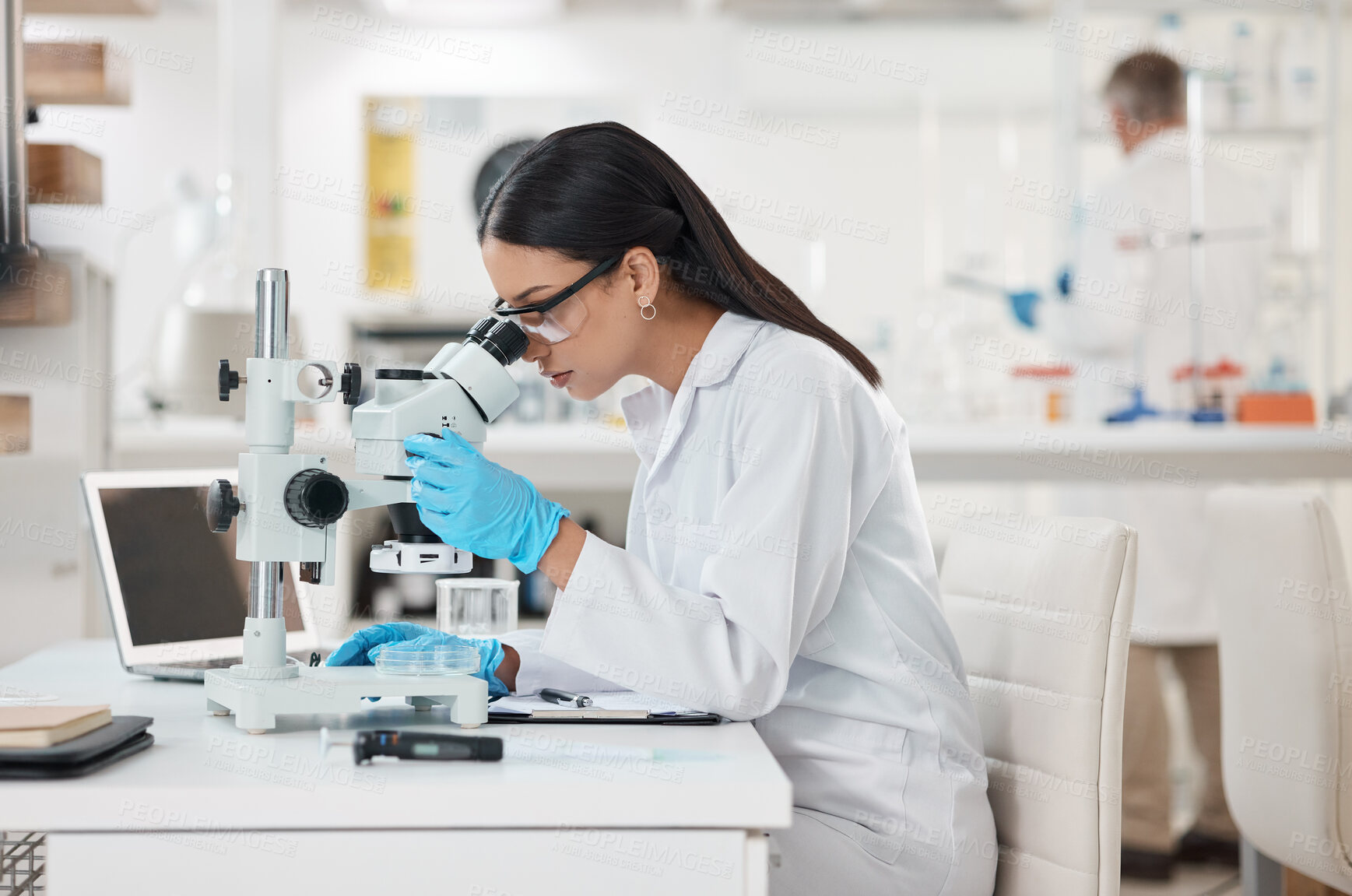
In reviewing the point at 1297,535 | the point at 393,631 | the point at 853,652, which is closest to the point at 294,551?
the point at 393,631

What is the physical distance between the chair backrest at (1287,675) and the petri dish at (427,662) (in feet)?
3.35

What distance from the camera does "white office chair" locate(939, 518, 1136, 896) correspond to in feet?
3.52

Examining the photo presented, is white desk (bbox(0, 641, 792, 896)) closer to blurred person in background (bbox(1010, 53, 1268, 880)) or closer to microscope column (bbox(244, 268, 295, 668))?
microscope column (bbox(244, 268, 295, 668))

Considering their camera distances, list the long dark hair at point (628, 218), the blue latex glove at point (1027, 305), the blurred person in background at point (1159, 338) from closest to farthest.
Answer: the long dark hair at point (628, 218) → the blurred person in background at point (1159, 338) → the blue latex glove at point (1027, 305)

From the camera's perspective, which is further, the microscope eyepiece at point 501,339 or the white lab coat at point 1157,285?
the white lab coat at point 1157,285

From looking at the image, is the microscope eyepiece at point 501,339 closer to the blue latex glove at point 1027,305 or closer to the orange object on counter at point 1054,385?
the orange object on counter at point 1054,385

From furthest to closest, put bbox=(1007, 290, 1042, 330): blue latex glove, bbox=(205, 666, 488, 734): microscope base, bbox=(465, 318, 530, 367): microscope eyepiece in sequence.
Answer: bbox=(1007, 290, 1042, 330): blue latex glove, bbox=(465, 318, 530, 367): microscope eyepiece, bbox=(205, 666, 488, 734): microscope base

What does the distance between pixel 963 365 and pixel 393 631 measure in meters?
2.86

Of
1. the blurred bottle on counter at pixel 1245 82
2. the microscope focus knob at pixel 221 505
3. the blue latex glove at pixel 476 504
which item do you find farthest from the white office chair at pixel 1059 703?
the blurred bottle on counter at pixel 1245 82

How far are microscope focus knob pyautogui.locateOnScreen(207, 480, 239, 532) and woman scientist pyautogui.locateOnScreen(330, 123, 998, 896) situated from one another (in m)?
0.15

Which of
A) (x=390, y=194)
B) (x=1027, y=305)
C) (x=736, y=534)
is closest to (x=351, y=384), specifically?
(x=736, y=534)

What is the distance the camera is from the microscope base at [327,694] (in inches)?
37.2

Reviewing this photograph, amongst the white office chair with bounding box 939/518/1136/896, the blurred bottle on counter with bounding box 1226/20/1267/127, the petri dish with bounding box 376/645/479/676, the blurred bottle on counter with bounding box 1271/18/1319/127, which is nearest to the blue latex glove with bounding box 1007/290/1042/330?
the blurred bottle on counter with bounding box 1226/20/1267/127

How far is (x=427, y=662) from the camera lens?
103cm
